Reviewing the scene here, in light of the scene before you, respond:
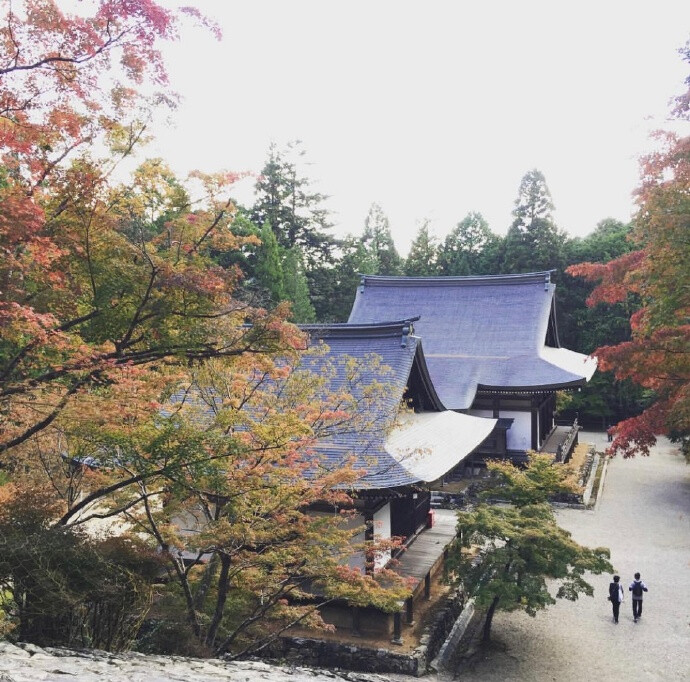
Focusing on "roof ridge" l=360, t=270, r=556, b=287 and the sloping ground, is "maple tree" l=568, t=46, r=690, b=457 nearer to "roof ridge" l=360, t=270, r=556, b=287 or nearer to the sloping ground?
the sloping ground

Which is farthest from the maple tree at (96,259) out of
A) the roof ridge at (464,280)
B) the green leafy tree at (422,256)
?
the green leafy tree at (422,256)

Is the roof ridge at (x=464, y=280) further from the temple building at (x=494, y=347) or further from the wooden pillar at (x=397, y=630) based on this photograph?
the wooden pillar at (x=397, y=630)

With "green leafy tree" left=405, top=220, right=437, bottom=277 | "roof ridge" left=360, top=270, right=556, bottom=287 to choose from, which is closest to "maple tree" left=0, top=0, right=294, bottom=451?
"roof ridge" left=360, top=270, right=556, bottom=287

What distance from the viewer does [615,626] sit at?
10.3 m

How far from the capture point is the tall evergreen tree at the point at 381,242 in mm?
49125

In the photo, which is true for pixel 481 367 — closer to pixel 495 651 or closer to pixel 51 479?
pixel 495 651

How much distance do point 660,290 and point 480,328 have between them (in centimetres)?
1864

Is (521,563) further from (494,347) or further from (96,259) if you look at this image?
(494,347)

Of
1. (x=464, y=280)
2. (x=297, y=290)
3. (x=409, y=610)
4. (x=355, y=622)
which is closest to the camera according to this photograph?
(x=355, y=622)

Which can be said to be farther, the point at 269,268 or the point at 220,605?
the point at 269,268

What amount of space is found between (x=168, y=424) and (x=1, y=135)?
2.96 meters

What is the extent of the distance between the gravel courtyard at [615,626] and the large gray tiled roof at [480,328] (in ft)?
20.2

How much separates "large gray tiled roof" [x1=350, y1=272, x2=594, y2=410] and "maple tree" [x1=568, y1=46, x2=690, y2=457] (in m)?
11.9

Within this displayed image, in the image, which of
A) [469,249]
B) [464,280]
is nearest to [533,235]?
[469,249]
